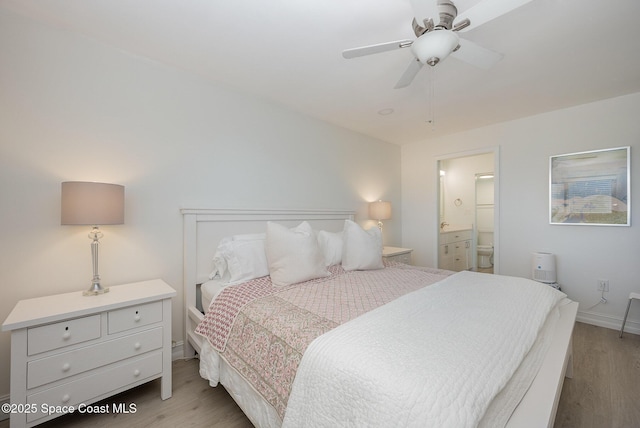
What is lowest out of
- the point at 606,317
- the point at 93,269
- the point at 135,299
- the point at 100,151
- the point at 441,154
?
the point at 606,317

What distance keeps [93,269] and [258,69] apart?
6.14 feet

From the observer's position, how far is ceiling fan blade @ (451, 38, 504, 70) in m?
1.45

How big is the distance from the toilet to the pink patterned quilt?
4240mm

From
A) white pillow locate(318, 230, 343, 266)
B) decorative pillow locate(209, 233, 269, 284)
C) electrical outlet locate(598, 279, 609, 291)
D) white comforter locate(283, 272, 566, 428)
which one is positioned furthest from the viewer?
electrical outlet locate(598, 279, 609, 291)

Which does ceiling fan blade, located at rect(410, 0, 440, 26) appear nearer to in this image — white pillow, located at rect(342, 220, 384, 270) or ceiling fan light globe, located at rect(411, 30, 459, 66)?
ceiling fan light globe, located at rect(411, 30, 459, 66)

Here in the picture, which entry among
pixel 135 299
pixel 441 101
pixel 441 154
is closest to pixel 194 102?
pixel 135 299

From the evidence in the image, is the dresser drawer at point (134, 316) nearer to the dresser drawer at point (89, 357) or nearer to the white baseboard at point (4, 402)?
the dresser drawer at point (89, 357)

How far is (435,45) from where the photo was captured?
1336mm

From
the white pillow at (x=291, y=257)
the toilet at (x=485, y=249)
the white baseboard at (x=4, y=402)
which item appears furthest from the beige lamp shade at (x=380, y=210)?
the white baseboard at (x=4, y=402)

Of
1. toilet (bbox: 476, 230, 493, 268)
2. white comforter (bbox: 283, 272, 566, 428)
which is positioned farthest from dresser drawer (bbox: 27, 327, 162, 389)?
toilet (bbox: 476, 230, 493, 268)

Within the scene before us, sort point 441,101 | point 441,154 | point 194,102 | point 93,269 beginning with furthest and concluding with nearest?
point 441,154 < point 441,101 < point 194,102 < point 93,269

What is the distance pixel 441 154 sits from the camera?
3.91 meters

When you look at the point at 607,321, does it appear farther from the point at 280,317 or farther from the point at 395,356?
the point at 280,317

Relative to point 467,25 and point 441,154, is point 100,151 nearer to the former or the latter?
point 467,25
